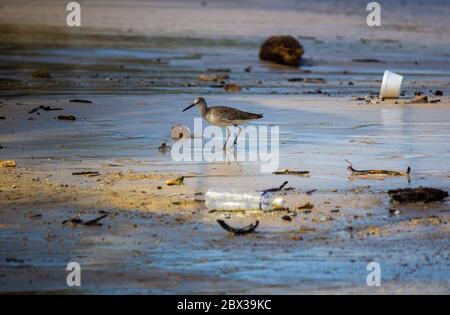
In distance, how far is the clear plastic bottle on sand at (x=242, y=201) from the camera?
32.5 feet

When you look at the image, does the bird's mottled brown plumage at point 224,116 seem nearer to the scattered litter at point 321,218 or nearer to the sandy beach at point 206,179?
the sandy beach at point 206,179

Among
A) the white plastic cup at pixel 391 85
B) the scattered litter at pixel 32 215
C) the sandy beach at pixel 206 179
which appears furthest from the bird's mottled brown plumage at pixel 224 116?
the white plastic cup at pixel 391 85

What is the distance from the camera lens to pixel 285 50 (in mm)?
25953

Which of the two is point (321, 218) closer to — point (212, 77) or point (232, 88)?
point (232, 88)

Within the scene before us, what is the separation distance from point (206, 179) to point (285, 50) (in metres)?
14.9

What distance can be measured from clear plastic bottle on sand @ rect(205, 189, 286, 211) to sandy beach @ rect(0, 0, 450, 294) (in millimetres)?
111

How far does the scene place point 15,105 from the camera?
56.1 feet

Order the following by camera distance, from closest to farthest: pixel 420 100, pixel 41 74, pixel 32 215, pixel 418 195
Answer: pixel 32 215, pixel 418 195, pixel 420 100, pixel 41 74

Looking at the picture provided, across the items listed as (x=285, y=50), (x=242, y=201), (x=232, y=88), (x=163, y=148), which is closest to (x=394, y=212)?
(x=242, y=201)

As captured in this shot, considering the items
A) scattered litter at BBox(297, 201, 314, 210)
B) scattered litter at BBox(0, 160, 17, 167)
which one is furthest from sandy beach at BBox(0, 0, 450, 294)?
scattered litter at BBox(0, 160, 17, 167)

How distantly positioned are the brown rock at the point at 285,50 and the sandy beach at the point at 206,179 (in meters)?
0.39

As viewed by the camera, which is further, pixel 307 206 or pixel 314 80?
pixel 314 80

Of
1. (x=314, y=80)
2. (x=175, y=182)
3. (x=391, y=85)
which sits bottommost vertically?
(x=175, y=182)
